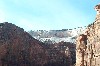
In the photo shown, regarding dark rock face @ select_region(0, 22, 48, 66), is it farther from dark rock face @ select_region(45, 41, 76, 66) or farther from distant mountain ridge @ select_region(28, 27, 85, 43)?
distant mountain ridge @ select_region(28, 27, 85, 43)

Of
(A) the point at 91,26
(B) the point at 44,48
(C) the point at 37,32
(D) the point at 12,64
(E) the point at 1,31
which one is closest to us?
(A) the point at 91,26

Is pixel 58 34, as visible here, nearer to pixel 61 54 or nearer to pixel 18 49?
pixel 61 54

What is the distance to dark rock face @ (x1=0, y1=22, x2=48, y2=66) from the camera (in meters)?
41.5

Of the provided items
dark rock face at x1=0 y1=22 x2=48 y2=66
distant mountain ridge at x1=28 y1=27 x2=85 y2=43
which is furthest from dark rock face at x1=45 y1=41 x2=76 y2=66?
distant mountain ridge at x1=28 y1=27 x2=85 y2=43

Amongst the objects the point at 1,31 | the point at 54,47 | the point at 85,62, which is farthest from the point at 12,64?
the point at 85,62

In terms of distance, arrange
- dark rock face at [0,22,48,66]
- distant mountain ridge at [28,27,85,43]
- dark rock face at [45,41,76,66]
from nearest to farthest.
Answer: dark rock face at [0,22,48,66] → dark rock face at [45,41,76,66] → distant mountain ridge at [28,27,85,43]

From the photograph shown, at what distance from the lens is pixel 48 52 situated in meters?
48.2

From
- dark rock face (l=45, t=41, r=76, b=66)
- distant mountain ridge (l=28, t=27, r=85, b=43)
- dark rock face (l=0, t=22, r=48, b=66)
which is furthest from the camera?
distant mountain ridge (l=28, t=27, r=85, b=43)

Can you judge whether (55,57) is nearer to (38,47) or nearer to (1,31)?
(38,47)

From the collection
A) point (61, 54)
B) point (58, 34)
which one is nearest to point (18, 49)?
point (61, 54)

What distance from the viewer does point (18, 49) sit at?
43906mm

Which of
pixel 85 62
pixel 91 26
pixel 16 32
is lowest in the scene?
pixel 85 62

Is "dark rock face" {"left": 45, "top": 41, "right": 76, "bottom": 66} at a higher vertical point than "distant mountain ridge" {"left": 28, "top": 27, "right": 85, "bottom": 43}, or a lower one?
lower

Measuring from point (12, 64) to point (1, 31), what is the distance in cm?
640
